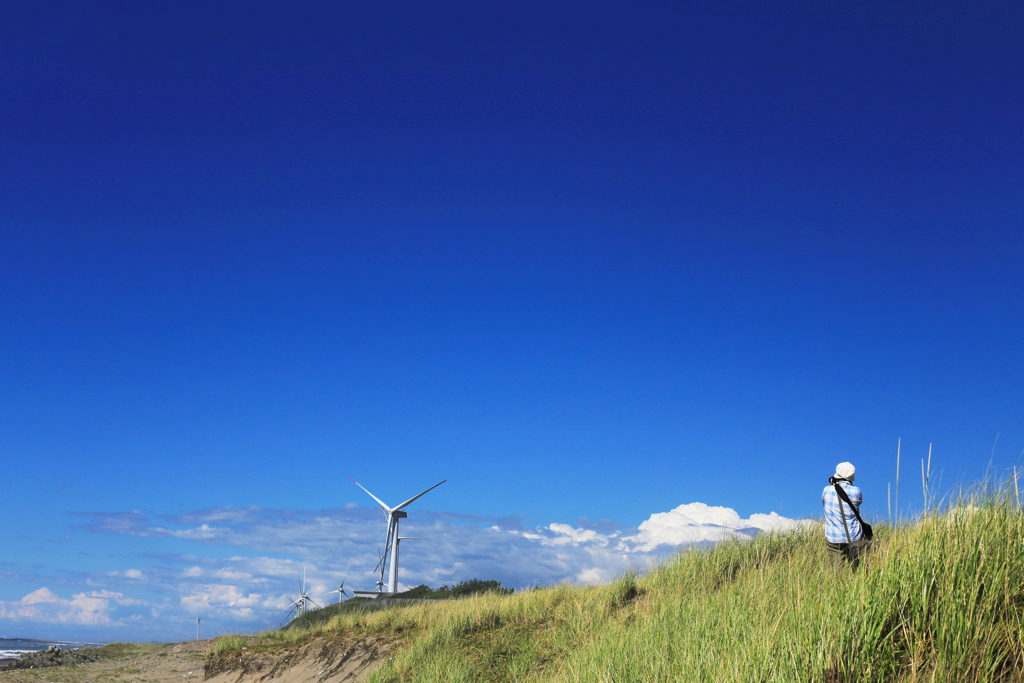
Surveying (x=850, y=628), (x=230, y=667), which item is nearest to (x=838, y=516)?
(x=850, y=628)

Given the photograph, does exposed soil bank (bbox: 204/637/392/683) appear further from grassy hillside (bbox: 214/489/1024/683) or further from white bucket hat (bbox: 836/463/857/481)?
white bucket hat (bbox: 836/463/857/481)

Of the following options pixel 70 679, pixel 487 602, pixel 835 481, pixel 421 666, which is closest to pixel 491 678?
pixel 421 666

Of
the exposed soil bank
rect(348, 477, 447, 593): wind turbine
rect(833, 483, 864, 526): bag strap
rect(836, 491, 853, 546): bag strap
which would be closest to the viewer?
rect(836, 491, 853, 546): bag strap

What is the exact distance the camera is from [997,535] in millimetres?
6164

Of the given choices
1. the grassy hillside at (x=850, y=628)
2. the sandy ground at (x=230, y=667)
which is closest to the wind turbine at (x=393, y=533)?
the sandy ground at (x=230, y=667)

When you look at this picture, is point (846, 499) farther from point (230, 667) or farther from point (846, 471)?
point (230, 667)

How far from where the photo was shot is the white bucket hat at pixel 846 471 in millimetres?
11078

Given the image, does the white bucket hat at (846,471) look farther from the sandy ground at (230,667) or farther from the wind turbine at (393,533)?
the wind turbine at (393,533)

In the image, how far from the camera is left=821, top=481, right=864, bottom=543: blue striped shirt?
35.4 feet

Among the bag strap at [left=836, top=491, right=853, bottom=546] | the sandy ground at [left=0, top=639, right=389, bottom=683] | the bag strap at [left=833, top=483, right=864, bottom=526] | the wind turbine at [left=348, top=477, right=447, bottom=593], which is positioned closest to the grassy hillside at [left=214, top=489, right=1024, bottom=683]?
the bag strap at [left=836, top=491, right=853, bottom=546]

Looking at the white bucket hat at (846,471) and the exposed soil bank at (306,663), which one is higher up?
the white bucket hat at (846,471)

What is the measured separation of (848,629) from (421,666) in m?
10.3

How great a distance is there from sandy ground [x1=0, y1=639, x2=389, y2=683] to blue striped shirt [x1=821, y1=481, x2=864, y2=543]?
11137 mm

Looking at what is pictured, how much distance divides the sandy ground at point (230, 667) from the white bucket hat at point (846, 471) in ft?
38.2
